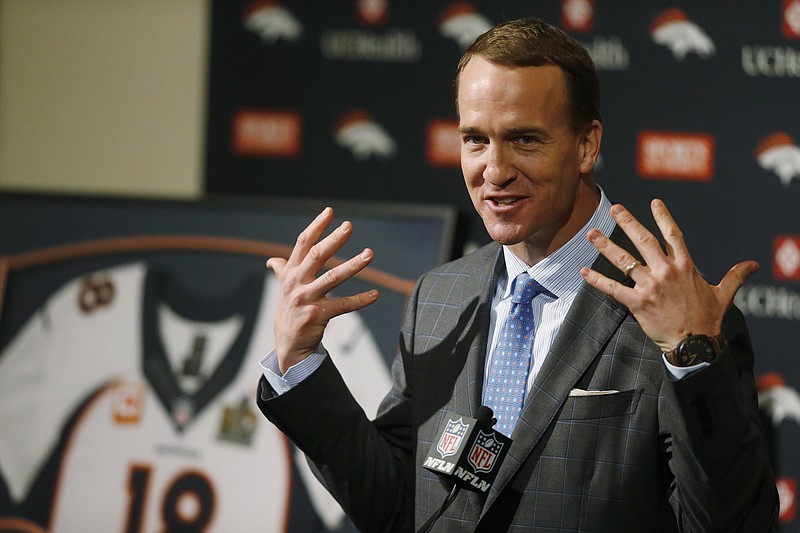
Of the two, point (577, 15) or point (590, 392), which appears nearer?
point (590, 392)

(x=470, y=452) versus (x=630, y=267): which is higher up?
(x=630, y=267)

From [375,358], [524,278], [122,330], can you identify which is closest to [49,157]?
[122,330]

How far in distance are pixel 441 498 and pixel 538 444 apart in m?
0.23

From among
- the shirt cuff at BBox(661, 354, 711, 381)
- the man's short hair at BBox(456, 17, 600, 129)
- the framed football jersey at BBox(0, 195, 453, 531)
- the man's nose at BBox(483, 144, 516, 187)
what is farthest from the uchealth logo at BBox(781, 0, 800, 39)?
the shirt cuff at BBox(661, 354, 711, 381)

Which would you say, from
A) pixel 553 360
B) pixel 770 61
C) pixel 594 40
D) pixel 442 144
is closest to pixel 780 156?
pixel 770 61

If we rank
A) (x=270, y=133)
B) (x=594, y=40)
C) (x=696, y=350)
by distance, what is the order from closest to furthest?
(x=696, y=350) < (x=594, y=40) < (x=270, y=133)

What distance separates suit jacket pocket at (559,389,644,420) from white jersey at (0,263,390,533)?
1.23m

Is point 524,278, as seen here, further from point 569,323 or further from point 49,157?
point 49,157

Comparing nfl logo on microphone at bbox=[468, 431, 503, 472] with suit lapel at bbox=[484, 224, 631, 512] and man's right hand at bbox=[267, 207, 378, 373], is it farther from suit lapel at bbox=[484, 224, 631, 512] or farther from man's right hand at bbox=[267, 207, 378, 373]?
man's right hand at bbox=[267, 207, 378, 373]

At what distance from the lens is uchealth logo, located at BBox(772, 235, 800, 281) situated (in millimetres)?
2709

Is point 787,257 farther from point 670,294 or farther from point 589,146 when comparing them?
Answer: point 670,294

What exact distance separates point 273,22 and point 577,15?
38.3 inches

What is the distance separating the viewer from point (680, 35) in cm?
278

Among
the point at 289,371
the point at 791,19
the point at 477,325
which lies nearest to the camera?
the point at 289,371
